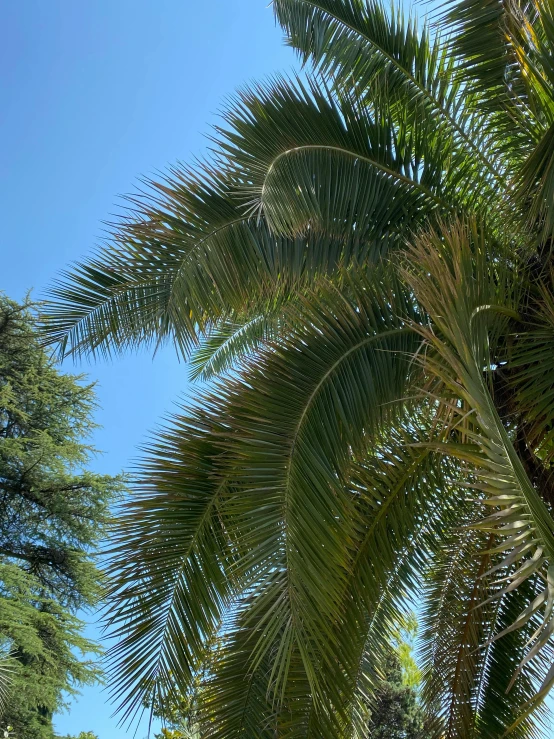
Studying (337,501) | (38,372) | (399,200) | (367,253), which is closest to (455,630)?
(337,501)

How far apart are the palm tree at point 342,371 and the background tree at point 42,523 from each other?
33.8ft

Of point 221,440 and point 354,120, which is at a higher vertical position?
point 354,120

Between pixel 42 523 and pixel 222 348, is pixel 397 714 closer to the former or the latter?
pixel 42 523

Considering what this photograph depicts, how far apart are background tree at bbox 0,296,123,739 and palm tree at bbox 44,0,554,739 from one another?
1031 centimetres

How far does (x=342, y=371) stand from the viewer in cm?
410

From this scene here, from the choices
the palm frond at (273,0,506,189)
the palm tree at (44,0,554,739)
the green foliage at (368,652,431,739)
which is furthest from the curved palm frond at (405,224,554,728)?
the green foliage at (368,652,431,739)

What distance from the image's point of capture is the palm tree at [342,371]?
144 inches

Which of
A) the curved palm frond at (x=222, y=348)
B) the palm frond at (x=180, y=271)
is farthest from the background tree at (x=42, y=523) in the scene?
the palm frond at (x=180, y=271)

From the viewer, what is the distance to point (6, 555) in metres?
17.1

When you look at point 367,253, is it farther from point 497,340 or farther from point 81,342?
point 81,342

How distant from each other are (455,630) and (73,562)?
13053 millimetres

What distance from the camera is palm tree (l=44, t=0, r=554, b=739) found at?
365 centimetres

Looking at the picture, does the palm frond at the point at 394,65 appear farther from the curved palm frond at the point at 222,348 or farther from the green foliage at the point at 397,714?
the green foliage at the point at 397,714

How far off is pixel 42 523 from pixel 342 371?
1474 centimetres
